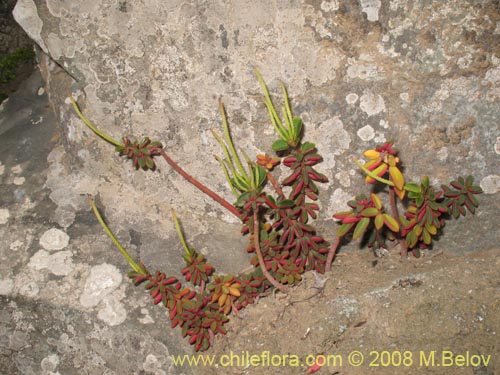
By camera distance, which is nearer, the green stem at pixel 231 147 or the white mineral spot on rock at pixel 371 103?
the green stem at pixel 231 147

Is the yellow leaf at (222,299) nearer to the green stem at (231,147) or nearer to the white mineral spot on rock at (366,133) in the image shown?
the green stem at (231,147)

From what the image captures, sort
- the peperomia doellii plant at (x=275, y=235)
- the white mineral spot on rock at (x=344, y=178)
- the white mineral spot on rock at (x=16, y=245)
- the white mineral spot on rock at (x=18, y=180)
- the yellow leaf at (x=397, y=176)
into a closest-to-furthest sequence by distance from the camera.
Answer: the yellow leaf at (x=397, y=176)
the peperomia doellii plant at (x=275, y=235)
the white mineral spot on rock at (x=344, y=178)
the white mineral spot on rock at (x=16, y=245)
the white mineral spot on rock at (x=18, y=180)

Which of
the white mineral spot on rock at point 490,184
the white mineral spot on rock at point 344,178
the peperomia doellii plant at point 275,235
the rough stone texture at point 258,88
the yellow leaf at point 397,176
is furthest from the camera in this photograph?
the white mineral spot on rock at point 344,178

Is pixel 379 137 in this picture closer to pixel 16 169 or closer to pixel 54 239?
pixel 54 239

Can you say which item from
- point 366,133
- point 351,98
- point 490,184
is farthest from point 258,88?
point 490,184

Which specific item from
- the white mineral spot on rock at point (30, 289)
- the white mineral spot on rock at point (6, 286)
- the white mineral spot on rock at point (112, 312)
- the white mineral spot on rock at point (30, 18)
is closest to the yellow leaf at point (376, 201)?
the white mineral spot on rock at point (112, 312)

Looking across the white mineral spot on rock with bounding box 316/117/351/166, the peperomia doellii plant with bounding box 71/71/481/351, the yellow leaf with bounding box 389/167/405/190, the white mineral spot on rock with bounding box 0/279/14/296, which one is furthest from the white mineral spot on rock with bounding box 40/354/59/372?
the yellow leaf with bounding box 389/167/405/190

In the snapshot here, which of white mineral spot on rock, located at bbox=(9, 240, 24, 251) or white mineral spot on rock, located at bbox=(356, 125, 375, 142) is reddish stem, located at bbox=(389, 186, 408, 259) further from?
white mineral spot on rock, located at bbox=(9, 240, 24, 251)

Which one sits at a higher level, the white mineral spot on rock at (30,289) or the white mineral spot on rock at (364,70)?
the white mineral spot on rock at (364,70)
